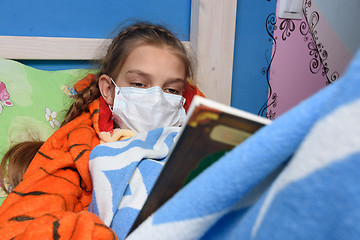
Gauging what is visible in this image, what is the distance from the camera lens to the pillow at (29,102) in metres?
0.80

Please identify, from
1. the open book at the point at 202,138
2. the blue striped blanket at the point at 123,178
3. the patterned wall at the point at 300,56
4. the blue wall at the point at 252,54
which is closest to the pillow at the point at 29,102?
the blue striped blanket at the point at 123,178

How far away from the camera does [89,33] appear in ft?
3.61

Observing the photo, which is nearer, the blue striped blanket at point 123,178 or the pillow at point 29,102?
the blue striped blanket at point 123,178

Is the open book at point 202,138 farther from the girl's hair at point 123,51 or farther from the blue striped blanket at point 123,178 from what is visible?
the girl's hair at point 123,51

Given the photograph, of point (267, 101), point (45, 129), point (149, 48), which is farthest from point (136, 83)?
point (267, 101)

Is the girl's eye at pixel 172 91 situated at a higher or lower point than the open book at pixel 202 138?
lower

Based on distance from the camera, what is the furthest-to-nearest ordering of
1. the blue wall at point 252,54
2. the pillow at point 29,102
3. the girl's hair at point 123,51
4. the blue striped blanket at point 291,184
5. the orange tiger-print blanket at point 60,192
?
the blue wall at point 252,54 < the girl's hair at point 123,51 < the pillow at point 29,102 < the orange tiger-print blanket at point 60,192 < the blue striped blanket at point 291,184

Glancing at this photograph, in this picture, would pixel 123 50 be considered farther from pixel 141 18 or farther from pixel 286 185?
pixel 286 185

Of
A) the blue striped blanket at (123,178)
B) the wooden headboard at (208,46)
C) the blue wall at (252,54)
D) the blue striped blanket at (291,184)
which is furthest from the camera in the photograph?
the blue wall at (252,54)

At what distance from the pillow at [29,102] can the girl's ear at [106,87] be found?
0.36 feet

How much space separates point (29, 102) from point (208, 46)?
28.4 inches

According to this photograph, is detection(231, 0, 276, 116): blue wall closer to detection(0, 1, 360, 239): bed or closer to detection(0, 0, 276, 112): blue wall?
detection(0, 0, 276, 112): blue wall

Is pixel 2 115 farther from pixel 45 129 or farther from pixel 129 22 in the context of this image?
pixel 129 22

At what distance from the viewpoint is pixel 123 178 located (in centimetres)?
57
